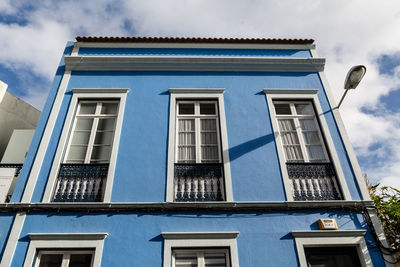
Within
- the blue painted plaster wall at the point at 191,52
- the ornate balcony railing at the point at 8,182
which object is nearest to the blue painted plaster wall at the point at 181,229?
the ornate balcony railing at the point at 8,182

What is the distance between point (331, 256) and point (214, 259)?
1.95m

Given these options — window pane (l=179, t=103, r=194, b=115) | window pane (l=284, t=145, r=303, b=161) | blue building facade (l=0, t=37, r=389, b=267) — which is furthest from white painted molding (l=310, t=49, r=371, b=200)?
window pane (l=179, t=103, r=194, b=115)

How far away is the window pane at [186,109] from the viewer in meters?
6.03

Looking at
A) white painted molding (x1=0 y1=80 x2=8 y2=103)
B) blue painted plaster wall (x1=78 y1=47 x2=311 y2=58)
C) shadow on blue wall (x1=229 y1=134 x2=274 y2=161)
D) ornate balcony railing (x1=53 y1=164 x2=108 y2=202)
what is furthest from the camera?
white painted molding (x1=0 y1=80 x2=8 y2=103)


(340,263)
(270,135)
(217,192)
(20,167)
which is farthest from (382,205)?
(20,167)

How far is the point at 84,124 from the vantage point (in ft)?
18.9

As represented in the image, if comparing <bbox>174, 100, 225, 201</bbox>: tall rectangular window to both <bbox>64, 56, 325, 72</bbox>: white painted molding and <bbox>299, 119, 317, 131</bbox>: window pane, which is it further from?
<bbox>299, 119, 317, 131</bbox>: window pane

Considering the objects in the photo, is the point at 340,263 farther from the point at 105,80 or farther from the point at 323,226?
the point at 105,80

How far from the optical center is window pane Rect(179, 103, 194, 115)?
603 centimetres

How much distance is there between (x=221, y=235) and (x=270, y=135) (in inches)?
88.9

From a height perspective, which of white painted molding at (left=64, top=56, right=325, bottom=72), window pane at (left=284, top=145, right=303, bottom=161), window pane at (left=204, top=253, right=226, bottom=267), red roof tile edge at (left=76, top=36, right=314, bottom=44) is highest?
red roof tile edge at (left=76, top=36, right=314, bottom=44)

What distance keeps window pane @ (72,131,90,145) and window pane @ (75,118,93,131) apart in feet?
0.43

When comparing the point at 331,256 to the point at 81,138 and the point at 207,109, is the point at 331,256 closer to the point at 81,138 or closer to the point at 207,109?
the point at 207,109

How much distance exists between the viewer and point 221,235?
14.4 ft
